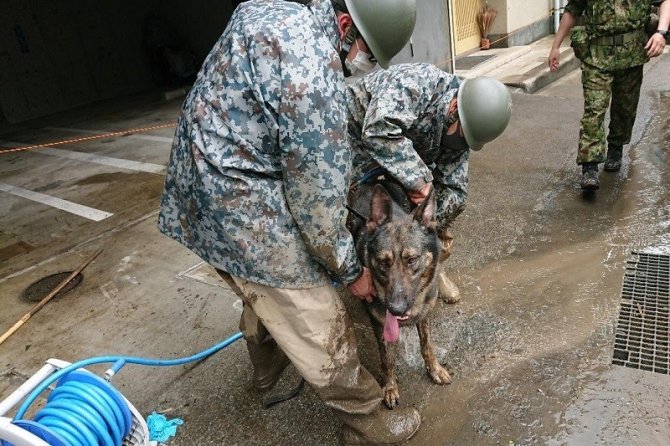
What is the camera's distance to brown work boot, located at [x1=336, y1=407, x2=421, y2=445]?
2264 mm

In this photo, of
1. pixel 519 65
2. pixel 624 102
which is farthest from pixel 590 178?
pixel 519 65

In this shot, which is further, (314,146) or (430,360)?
(430,360)

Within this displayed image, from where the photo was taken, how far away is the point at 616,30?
4031mm

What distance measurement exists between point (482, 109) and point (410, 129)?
18.1 inches

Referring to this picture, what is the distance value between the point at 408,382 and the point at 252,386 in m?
0.91

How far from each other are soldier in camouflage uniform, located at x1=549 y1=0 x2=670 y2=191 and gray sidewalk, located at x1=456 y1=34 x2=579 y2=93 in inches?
135

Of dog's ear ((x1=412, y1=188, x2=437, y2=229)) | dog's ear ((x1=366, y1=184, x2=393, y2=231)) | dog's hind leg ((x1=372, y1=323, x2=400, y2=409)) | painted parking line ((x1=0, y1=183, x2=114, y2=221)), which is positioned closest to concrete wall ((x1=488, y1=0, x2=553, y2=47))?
painted parking line ((x1=0, y1=183, x2=114, y2=221))

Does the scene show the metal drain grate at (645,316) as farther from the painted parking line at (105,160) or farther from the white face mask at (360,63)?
the painted parking line at (105,160)

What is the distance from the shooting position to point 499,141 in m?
5.95

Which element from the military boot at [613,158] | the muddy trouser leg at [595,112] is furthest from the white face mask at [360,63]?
the military boot at [613,158]

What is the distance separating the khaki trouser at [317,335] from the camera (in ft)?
6.64

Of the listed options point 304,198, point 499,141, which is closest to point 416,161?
point 304,198

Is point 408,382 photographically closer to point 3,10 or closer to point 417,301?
point 417,301

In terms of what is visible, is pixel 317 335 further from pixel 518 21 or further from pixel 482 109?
pixel 518 21
